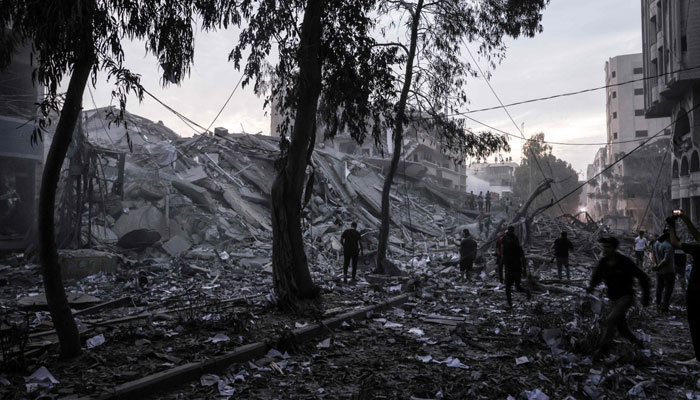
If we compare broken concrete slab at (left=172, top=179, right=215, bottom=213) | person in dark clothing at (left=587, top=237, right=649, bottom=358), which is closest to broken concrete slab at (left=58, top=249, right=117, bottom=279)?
broken concrete slab at (left=172, top=179, right=215, bottom=213)

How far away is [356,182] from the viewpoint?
28.5 metres

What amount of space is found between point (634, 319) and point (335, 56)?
23.1ft

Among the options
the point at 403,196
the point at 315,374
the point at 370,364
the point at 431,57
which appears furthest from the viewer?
the point at 403,196

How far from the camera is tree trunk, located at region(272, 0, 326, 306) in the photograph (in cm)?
861

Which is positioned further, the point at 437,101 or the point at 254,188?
the point at 254,188

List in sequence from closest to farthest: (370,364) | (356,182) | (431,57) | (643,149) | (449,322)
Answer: (370,364), (449,322), (431,57), (356,182), (643,149)

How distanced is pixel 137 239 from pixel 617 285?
15767 mm

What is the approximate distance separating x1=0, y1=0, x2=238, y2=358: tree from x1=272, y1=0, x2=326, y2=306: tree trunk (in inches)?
133

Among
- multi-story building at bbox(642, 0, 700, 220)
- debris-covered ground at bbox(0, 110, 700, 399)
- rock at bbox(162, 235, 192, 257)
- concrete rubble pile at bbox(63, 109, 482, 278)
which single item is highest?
multi-story building at bbox(642, 0, 700, 220)

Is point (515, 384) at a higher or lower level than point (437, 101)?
lower

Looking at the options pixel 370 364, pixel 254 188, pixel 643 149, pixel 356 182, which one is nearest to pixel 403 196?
pixel 356 182

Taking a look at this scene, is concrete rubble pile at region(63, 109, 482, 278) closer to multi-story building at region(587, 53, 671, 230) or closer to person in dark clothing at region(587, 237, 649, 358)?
person in dark clothing at region(587, 237, 649, 358)

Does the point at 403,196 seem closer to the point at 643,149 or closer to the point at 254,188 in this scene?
the point at 254,188

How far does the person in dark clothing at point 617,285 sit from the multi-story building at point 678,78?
20179 millimetres
